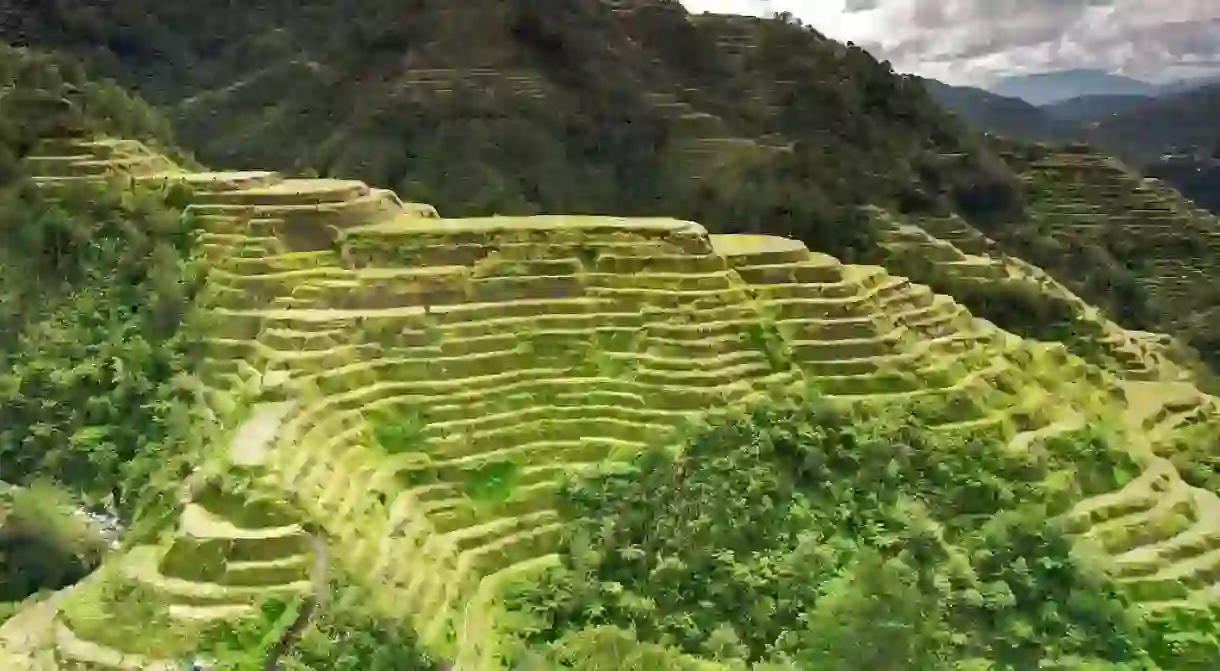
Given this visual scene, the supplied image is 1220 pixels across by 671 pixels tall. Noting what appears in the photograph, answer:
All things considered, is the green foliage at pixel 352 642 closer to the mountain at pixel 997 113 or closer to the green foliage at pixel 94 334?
the green foliage at pixel 94 334

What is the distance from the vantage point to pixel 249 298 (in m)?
15.7

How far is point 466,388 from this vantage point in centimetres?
1484

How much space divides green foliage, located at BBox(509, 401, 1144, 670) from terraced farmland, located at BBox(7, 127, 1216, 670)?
65cm

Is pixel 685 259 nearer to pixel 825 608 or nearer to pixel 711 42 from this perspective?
pixel 825 608

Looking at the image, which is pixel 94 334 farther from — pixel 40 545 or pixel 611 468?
pixel 611 468

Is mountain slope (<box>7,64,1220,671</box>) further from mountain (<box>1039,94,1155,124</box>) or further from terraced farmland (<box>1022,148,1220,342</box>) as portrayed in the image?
mountain (<box>1039,94,1155,124</box>)

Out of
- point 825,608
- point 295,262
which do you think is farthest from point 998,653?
point 295,262

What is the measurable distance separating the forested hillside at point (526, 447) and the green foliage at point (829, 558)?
0.13 feet

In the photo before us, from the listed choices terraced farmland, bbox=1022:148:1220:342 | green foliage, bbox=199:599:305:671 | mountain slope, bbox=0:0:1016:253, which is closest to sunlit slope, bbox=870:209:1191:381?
mountain slope, bbox=0:0:1016:253

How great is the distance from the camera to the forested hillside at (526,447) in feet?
38.2

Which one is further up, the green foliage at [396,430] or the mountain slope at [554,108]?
the mountain slope at [554,108]

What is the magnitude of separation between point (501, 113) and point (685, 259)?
17790mm

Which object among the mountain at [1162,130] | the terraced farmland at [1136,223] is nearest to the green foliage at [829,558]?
the terraced farmland at [1136,223]

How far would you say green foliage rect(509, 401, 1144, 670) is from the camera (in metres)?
12.5
